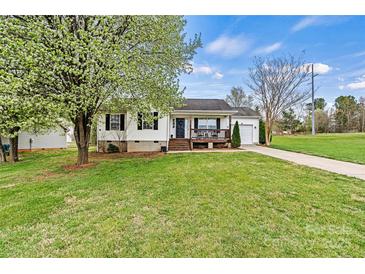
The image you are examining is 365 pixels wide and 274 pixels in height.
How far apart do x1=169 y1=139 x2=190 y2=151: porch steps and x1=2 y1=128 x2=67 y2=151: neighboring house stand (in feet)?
30.4

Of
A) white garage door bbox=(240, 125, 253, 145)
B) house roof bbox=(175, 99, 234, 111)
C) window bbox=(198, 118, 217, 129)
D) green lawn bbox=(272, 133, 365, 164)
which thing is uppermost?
house roof bbox=(175, 99, 234, 111)

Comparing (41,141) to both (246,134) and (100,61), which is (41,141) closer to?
(100,61)

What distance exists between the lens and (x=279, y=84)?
17656 millimetres

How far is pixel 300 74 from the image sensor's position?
18.0 metres

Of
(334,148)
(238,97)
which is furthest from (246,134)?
(238,97)

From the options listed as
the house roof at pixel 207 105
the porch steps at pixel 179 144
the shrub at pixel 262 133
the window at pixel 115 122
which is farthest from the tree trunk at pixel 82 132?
the shrub at pixel 262 133

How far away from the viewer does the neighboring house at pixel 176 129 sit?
15391 millimetres

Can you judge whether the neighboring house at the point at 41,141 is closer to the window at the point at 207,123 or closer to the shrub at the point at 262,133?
the window at the point at 207,123

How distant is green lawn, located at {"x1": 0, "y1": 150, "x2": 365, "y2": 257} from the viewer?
113 inches

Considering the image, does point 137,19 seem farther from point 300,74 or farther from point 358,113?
point 358,113

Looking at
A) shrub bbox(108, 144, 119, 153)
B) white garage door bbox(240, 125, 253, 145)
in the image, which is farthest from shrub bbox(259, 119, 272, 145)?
shrub bbox(108, 144, 119, 153)

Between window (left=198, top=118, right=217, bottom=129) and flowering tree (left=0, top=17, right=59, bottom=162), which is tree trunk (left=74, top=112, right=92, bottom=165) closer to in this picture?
flowering tree (left=0, top=17, right=59, bottom=162)
